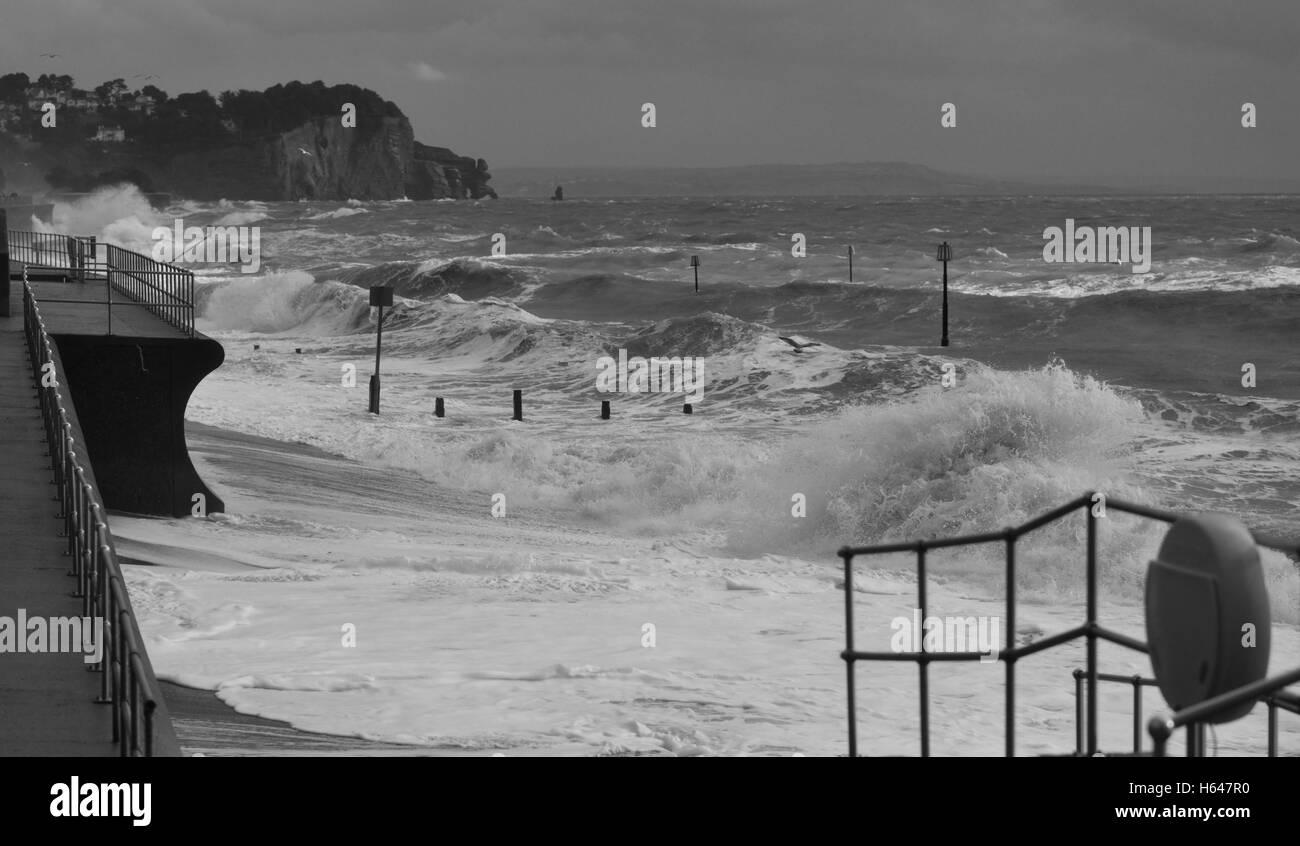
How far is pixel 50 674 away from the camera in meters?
7.09

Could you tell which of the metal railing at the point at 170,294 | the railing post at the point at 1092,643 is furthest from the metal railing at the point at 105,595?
the metal railing at the point at 170,294

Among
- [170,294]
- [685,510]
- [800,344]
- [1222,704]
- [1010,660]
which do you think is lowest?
[685,510]

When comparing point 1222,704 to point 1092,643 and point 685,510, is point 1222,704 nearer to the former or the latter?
point 1092,643

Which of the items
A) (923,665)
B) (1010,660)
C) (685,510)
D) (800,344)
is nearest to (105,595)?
(923,665)

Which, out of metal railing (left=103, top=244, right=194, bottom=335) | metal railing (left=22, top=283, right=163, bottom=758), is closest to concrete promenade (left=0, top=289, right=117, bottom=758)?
metal railing (left=22, top=283, right=163, bottom=758)

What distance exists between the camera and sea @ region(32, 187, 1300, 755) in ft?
34.1

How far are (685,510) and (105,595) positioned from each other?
1369 cm

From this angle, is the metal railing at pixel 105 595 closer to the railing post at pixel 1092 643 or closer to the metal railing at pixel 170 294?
the railing post at pixel 1092 643

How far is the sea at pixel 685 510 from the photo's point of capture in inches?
409

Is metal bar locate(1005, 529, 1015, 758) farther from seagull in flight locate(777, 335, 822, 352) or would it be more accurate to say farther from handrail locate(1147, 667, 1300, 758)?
seagull in flight locate(777, 335, 822, 352)

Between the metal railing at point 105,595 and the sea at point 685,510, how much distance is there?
1.70 m

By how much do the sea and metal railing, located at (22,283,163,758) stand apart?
170 centimetres

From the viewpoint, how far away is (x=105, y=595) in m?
6.82
